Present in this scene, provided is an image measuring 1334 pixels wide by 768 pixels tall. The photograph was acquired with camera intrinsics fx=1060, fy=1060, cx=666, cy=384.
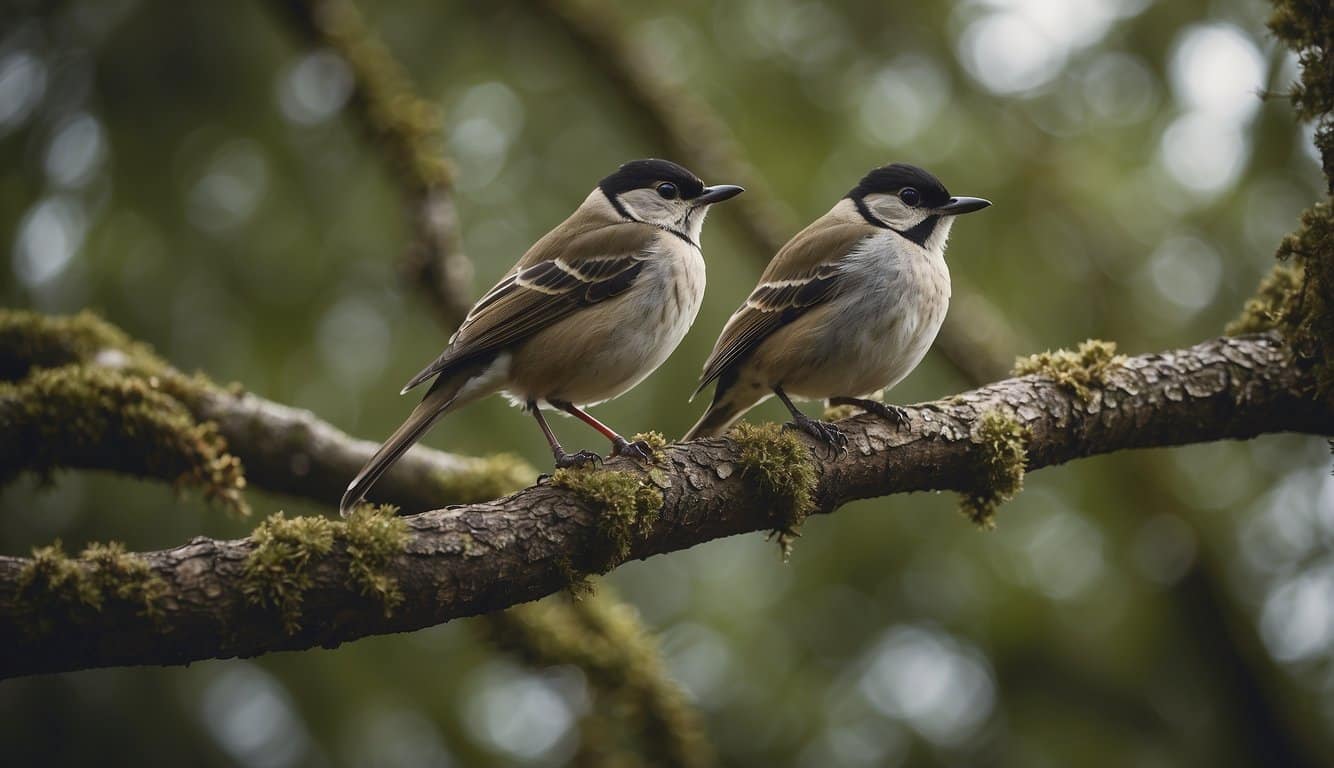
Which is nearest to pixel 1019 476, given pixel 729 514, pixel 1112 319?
pixel 729 514

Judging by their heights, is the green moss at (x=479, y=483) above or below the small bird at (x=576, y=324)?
below

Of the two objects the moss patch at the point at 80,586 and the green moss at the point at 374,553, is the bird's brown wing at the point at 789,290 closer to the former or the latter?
the green moss at the point at 374,553

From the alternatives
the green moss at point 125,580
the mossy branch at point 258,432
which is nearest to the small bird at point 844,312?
the mossy branch at point 258,432

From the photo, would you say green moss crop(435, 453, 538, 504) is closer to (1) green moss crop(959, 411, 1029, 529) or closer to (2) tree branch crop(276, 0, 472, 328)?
(2) tree branch crop(276, 0, 472, 328)

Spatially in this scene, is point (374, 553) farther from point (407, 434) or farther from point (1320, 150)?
point (1320, 150)

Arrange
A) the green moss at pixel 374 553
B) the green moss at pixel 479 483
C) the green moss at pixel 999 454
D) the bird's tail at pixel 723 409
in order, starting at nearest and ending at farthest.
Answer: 1. the green moss at pixel 374 553
2. the green moss at pixel 999 454
3. the green moss at pixel 479 483
4. the bird's tail at pixel 723 409

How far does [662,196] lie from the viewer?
5.17m

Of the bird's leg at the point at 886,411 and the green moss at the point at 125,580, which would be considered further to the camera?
the bird's leg at the point at 886,411

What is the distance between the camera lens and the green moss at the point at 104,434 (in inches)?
173

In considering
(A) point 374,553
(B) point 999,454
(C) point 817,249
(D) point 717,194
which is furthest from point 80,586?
(C) point 817,249

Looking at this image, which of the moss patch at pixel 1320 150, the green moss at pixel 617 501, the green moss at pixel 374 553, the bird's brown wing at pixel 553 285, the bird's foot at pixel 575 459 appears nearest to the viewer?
the green moss at pixel 374 553

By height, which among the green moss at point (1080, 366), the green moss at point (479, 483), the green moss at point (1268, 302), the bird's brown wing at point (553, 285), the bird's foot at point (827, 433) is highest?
the bird's brown wing at point (553, 285)

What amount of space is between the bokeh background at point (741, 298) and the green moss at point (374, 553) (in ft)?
12.3

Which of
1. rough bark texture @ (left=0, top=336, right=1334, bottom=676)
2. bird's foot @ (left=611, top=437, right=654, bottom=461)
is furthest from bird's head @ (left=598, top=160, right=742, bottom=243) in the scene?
bird's foot @ (left=611, top=437, right=654, bottom=461)
